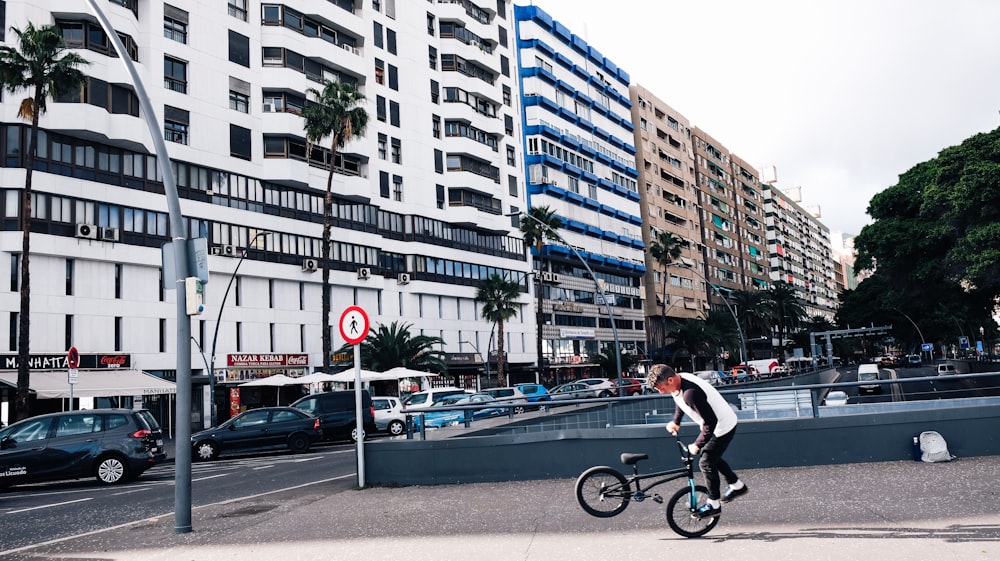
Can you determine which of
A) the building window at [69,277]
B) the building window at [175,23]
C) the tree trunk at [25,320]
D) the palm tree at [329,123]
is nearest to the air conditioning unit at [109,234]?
the building window at [69,277]

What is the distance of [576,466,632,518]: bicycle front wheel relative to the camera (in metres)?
8.51

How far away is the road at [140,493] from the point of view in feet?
36.0

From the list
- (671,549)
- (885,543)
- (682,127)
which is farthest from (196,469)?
(682,127)

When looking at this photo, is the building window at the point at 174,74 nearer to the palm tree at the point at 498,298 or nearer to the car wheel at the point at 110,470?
the palm tree at the point at 498,298

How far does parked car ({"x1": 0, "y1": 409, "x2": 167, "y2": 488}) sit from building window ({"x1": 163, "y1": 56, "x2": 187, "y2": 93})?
26.5 meters

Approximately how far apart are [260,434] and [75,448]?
723 cm

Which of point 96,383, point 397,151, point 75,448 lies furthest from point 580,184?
point 75,448

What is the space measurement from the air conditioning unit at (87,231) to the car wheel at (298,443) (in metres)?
17.2

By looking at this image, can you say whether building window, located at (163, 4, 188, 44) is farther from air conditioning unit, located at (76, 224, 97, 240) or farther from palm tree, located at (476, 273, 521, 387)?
palm tree, located at (476, 273, 521, 387)

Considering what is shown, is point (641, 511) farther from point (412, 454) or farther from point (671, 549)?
point (412, 454)

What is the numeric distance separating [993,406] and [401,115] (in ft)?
158

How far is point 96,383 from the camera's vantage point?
1275 inches

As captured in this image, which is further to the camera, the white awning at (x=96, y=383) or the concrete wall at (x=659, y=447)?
the white awning at (x=96, y=383)

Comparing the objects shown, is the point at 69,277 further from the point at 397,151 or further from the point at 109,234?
the point at 397,151
